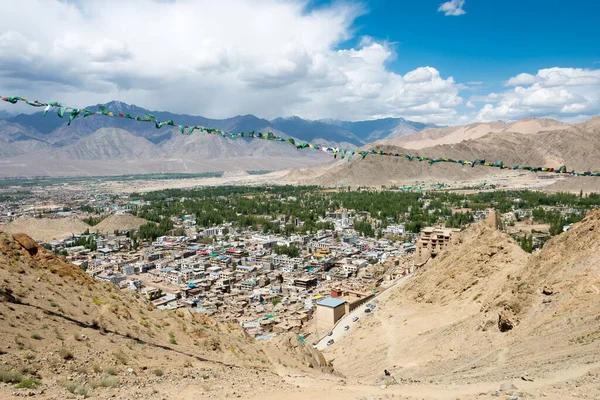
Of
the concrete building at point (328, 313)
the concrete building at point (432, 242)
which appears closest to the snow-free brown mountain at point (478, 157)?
the concrete building at point (432, 242)

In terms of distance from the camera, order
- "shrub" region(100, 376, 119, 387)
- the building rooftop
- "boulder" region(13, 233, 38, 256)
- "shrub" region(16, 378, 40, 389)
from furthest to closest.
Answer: the building rooftop, "boulder" region(13, 233, 38, 256), "shrub" region(100, 376, 119, 387), "shrub" region(16, 378, 40, 389)

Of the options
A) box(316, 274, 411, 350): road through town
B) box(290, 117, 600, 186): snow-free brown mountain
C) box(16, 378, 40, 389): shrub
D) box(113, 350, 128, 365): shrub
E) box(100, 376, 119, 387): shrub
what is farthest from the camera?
box(290, 117, 600, 186): snow-free brown mountain

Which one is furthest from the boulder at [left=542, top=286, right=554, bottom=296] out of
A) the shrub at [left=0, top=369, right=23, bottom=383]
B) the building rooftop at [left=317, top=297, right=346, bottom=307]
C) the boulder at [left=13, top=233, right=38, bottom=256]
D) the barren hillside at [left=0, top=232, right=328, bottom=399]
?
the boulder at [left=13, top=233, right=38, bottom=256]

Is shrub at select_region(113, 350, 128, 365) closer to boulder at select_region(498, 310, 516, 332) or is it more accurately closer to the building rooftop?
boulder at select_region(498, 310, 516, 332)

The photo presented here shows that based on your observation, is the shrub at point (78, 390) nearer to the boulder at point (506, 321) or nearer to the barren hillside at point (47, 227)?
the boulder at point (506, 321)

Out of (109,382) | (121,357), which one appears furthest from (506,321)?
(109,382)

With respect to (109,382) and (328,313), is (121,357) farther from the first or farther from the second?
(328,313)
